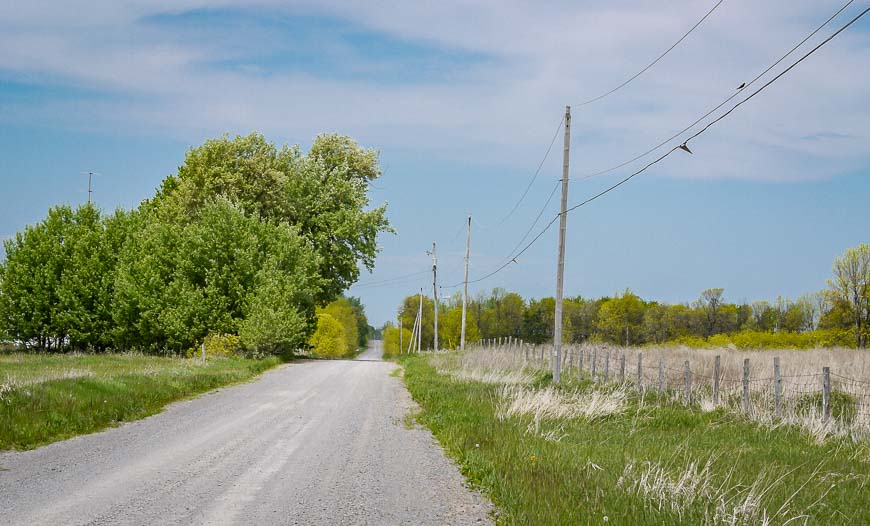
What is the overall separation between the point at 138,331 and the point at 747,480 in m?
44.9

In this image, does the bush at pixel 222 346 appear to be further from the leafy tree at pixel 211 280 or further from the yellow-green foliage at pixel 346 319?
the yellow-green foliage at pixel 346 319

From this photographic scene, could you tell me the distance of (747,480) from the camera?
9.73 m

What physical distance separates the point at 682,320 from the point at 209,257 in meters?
86.4

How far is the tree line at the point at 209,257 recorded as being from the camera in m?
43.9

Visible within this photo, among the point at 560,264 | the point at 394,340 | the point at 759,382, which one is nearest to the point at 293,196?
the point at 560,264

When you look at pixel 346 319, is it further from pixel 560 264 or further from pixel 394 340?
pixel 560 264

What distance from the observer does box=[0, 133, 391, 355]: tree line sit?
144 ft

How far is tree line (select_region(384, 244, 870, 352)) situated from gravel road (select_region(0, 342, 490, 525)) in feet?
166

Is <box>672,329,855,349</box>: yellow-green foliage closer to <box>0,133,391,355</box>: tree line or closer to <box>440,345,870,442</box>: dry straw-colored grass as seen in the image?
<box>440,345,870,442</box>: dry straw-colored grass

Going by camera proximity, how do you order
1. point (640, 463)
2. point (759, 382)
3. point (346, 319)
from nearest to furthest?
point (640, 463), point (759, 382), point (346, 319)

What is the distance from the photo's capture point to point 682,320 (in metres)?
115

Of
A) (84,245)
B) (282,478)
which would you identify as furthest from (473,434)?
(84,245)

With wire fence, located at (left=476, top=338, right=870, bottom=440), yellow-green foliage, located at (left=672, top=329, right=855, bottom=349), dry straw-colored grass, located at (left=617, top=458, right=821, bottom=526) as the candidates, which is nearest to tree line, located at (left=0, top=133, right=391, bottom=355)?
wire fence, located at (left=476, top=338, right=870, bottom=440)

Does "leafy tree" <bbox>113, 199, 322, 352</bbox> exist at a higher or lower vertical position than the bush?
higher
